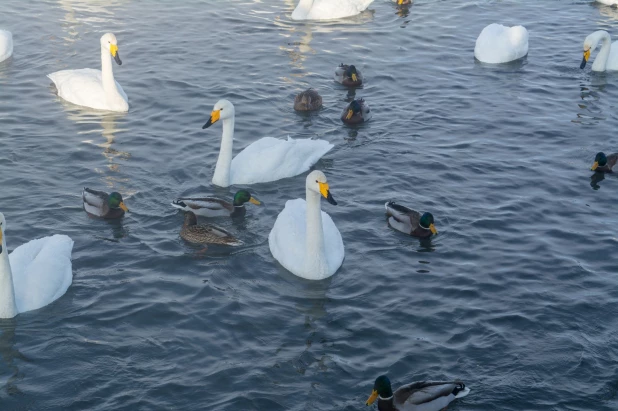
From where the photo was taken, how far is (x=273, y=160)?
16.8 metres

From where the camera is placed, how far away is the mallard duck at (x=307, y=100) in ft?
64.8

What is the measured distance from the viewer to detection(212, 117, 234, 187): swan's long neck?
1664 cm

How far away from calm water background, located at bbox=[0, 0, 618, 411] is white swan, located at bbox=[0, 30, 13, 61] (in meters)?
0.26

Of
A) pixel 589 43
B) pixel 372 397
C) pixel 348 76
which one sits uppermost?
pixel 589 43

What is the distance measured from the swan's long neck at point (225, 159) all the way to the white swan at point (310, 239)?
2.36m

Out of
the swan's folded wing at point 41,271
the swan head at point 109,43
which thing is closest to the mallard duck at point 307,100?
the swan head at point 109,43

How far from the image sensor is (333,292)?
44.2 feet

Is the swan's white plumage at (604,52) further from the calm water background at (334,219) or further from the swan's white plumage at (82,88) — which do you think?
the swan's white plumage at (82,88)

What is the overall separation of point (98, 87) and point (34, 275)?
7774mm

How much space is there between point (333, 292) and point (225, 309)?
1.58 meters

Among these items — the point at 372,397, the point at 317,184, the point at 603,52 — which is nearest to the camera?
the point at 372,397

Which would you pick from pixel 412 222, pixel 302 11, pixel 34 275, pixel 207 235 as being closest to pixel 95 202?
pixel 207 235

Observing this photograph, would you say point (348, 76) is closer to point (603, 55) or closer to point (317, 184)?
point (603, 55)

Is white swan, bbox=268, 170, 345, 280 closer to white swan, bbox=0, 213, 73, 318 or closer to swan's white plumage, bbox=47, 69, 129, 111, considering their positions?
white swan, bbox=0, 213, 73, 318
